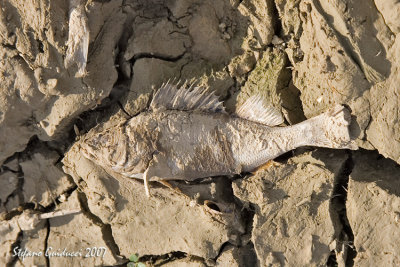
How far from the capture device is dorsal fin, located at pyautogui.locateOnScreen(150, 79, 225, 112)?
337cm

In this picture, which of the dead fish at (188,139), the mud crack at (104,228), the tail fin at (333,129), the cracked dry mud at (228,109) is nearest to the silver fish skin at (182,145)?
the dead fish at (188,139)

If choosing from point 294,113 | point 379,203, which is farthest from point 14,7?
point 379,203

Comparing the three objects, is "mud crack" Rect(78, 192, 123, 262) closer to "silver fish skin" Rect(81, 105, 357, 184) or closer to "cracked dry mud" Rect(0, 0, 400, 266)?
"cracked dry mud" Rect(0, 0, 400, 266)

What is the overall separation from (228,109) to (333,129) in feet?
2.87

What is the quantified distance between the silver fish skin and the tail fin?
1.14ft

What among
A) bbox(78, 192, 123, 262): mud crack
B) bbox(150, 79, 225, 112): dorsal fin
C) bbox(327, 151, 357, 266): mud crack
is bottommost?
bbox(78, 192, 123, 262): mud crack

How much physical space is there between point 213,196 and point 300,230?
2.45 feet

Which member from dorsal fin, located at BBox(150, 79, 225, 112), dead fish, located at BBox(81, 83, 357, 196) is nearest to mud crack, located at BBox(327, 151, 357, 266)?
dead fish, located at BBox(81, 83, 357, 196)

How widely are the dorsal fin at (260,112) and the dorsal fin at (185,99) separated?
20 centimetres

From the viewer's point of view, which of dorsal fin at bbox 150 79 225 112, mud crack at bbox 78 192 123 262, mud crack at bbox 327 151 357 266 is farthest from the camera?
mud crack at bbox 78 192 123 262

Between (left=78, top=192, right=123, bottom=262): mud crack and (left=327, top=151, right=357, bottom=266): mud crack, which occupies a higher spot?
(left=327, top=151, right=357, bottom=266): mud crack

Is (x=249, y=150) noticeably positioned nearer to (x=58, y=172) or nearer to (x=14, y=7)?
(x=58, y=172)

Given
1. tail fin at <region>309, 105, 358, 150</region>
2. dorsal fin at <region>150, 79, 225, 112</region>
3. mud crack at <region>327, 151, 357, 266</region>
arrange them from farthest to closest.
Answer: dorsal fin at <region>150, 79, 225, 112</region>
mud crack at <region>327, 151, 357, 266</region>
tail fin at <region>309, 105, 358, 150</region>

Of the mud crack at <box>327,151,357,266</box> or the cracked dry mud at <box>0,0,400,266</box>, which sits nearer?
the cracked dry mud at <box>0,0,400,266</box>
